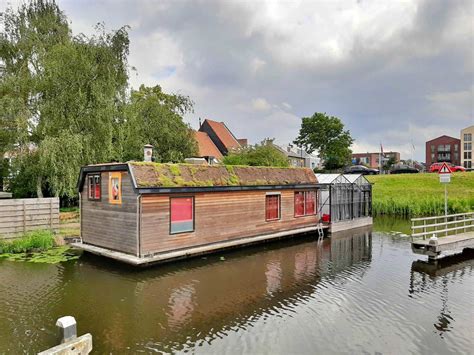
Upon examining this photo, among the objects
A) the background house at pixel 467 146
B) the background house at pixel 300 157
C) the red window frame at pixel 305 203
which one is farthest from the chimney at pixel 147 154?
the background house at pixel 467 146

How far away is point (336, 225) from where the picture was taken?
2144cm

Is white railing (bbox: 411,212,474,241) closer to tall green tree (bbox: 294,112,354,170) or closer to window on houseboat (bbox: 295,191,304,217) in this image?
window on houseboat (bbox: 295,191,304,217)

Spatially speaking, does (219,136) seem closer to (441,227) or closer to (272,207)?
(272,207)

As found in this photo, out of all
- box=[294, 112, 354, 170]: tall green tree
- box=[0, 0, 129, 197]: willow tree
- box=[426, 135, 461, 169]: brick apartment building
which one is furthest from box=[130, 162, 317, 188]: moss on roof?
box=[426, 135, 461, 169]: brick apartment building

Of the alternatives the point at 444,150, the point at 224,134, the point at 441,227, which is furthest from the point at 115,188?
the point at 444,150

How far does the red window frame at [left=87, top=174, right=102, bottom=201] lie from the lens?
49.1ft

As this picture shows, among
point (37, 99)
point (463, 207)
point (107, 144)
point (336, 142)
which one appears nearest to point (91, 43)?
point (37, 99)

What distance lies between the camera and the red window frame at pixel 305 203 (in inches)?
787

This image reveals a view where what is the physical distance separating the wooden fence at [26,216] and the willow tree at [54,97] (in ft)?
10.2

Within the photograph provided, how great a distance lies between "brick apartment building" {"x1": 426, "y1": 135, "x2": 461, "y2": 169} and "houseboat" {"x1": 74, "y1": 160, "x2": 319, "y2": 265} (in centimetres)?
8320

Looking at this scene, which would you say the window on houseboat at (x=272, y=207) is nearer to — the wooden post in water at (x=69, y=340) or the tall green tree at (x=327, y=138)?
the wooden post in water at (x=69, y=340)

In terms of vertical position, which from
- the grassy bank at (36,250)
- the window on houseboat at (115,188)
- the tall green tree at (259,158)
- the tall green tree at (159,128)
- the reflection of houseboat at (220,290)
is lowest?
the reflection of houseboat at (220,290)

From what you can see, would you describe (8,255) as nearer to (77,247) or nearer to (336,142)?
(77,247)

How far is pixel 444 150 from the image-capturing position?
89.3 metres
